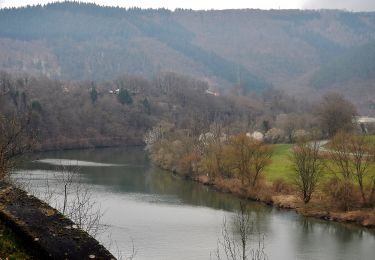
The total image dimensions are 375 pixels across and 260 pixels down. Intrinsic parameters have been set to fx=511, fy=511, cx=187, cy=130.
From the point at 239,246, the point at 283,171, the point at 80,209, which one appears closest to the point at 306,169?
the point at 283,171

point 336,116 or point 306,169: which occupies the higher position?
point 336,116

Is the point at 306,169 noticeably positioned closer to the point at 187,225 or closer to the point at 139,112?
the point at 187,225

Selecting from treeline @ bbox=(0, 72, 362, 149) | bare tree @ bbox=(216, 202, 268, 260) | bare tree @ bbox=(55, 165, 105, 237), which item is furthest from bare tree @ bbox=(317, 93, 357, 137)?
bare tree @ bbox=(55, 165, 105, 237)

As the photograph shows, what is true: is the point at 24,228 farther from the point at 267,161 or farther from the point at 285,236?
the point at 267,161

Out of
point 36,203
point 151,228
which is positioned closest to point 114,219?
point 151,228

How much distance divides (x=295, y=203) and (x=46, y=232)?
40.2 meters

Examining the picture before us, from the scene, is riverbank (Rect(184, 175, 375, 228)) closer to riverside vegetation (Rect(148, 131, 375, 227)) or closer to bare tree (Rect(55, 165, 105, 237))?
riverside vegetation (Rect(148, 131, 375, 227))

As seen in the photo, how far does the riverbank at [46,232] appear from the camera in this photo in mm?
5461

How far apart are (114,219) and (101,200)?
7.76 m

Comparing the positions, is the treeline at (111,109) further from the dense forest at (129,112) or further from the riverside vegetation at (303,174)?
the riverside vegetation at (303,174)

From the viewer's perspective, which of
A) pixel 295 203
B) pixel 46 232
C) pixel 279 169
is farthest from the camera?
pixel 279 169

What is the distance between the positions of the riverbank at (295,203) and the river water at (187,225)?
110 cm

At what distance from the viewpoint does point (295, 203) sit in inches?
1736

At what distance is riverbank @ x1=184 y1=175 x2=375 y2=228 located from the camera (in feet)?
126
